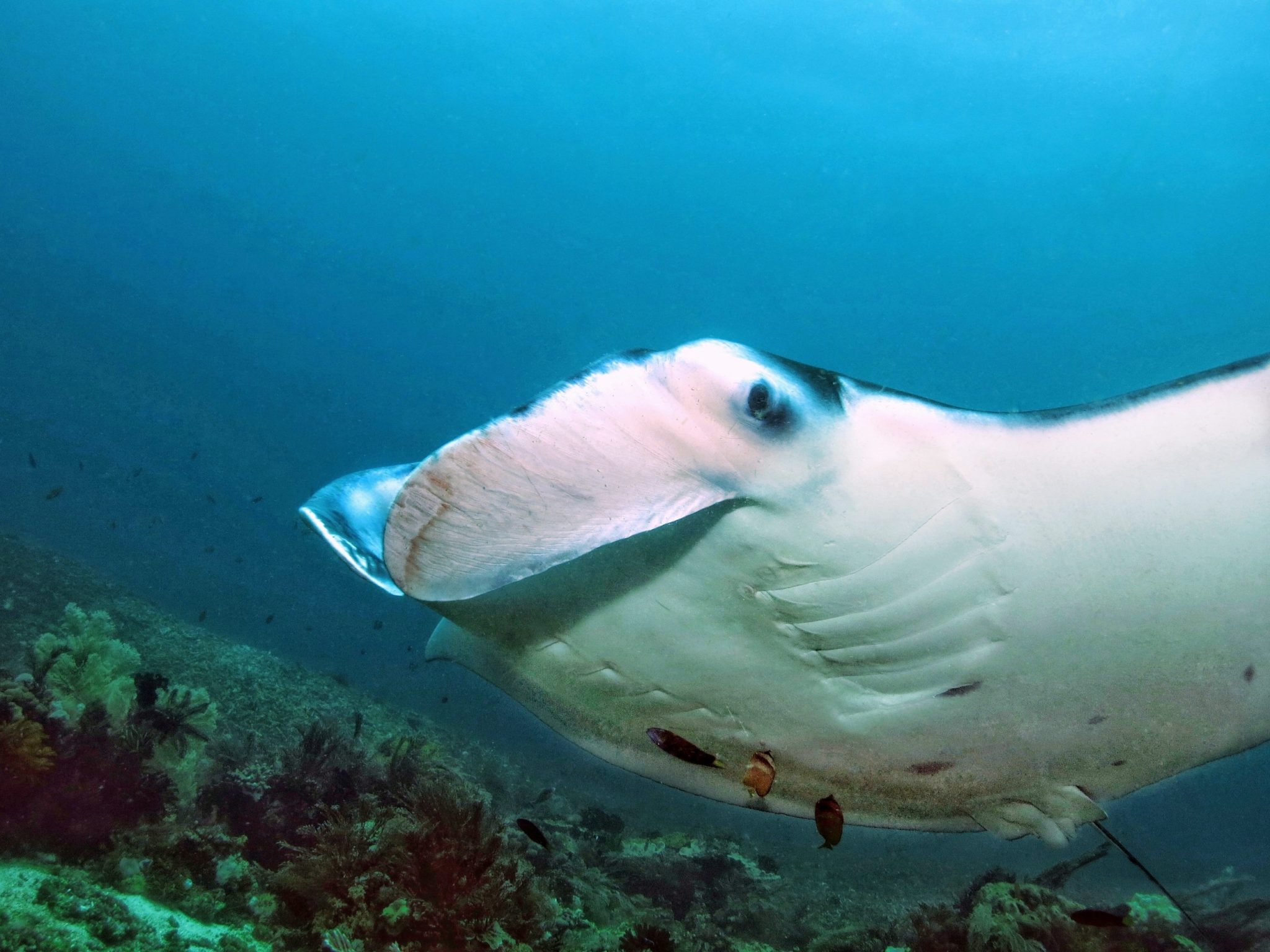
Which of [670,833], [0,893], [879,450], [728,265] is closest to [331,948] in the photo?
[0,893]

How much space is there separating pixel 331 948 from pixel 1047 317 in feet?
209

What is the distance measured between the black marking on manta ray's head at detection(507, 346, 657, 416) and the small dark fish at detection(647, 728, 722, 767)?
4.26 ft

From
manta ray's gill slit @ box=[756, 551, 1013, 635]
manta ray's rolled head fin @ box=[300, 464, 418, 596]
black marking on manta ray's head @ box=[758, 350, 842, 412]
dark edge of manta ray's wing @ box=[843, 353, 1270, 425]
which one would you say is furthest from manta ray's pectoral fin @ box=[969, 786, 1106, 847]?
manta ray's rolled head fin @ box=[300, 464, 418, 596]

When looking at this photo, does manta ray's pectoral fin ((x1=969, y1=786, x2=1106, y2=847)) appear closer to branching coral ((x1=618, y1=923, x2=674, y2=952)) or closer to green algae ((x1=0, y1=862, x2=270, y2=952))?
branching coral ((x1=618, y1=923, x2=674, y2=952))

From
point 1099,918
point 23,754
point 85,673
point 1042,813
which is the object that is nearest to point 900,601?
point 1042,813

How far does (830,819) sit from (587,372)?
1620 mm

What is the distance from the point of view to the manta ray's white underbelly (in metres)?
1.37

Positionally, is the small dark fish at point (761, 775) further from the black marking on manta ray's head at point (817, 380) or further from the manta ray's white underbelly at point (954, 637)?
the black marking on manta ray's head at point (817, 380)

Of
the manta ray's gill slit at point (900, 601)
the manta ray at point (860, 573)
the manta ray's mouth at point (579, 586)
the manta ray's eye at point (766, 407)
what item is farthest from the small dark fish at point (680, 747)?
the manta ray's eye at point (766, 407)

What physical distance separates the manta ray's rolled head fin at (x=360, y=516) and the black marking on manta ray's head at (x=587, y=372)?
1.25 feet

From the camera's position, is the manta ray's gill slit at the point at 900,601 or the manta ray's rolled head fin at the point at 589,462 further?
the manta ray's gill slit at the point at 900,601

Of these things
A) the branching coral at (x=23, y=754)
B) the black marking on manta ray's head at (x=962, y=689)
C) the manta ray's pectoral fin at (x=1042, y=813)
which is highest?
the black marking on manta ray's head at (x=962, y=689)

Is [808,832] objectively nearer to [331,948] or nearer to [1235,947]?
[1235,947]

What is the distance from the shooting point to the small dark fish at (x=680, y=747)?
2.03m
